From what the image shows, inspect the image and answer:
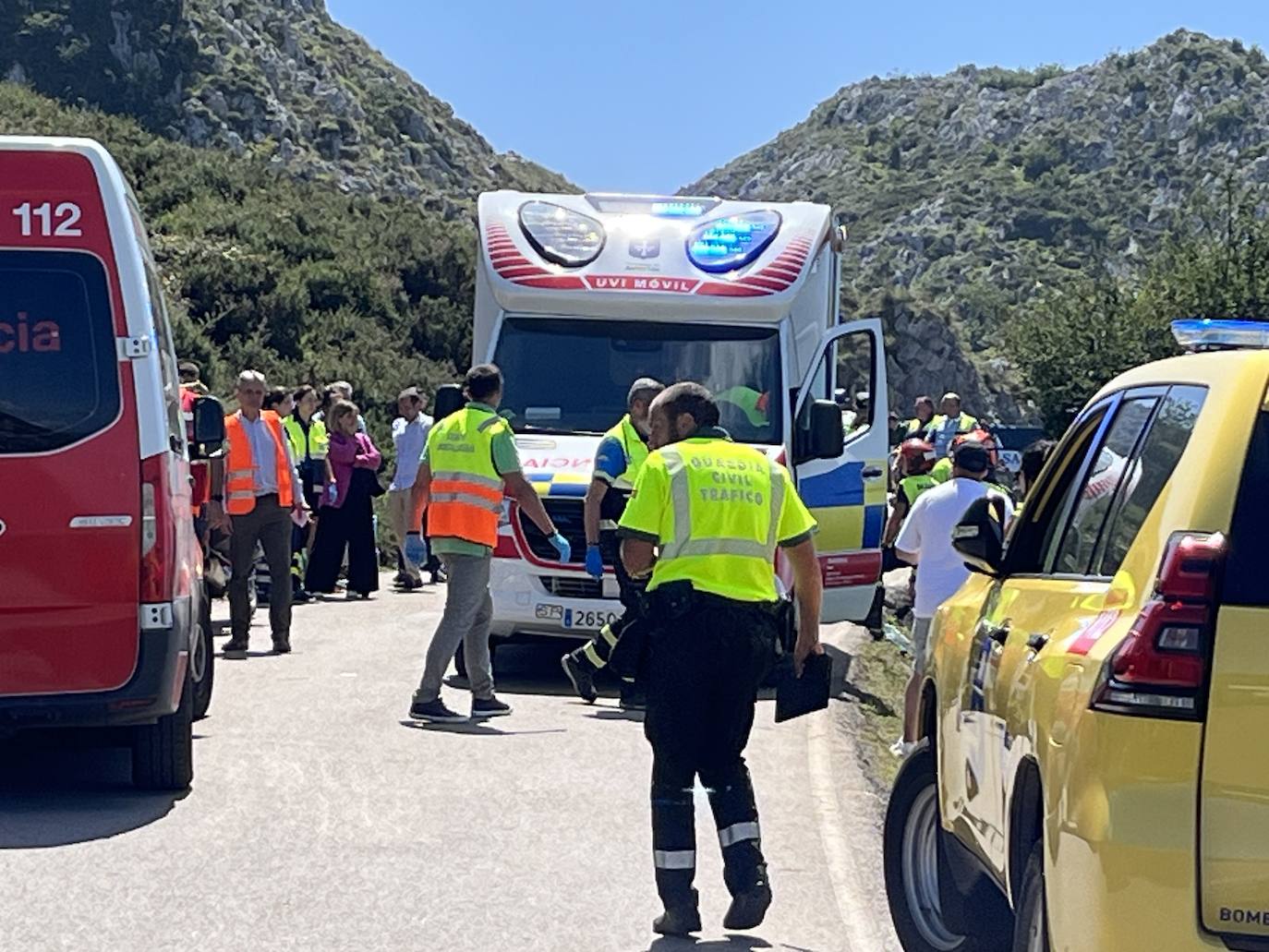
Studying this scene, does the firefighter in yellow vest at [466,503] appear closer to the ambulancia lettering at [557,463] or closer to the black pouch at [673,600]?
the ambulancia lettering at [557,463]

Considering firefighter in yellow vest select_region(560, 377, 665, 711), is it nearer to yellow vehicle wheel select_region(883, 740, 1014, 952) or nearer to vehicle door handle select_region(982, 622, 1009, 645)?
yellow vehicle wheel select_region(883, 740, 1014, 952)

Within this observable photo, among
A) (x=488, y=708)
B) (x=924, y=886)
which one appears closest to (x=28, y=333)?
(x=488, y=708)

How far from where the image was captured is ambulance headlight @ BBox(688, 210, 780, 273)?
13.7 metres

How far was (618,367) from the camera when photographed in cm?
1361

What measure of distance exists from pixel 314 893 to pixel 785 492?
2.17m

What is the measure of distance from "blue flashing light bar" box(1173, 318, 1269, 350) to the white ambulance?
25.5ft

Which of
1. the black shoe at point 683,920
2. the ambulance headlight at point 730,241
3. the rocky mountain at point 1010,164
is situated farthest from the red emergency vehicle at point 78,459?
the rocky mountain at point 1010,164

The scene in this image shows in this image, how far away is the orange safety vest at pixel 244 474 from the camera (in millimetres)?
13719

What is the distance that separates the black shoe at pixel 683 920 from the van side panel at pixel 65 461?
108 inches

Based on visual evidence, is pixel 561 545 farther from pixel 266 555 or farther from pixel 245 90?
pixel 245 90

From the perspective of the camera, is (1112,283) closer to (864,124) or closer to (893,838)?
(893,838)

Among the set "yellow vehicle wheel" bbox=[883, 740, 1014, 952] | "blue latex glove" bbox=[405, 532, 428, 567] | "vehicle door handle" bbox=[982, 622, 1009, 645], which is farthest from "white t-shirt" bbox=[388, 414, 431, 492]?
"vehicle door handle" bbox=[982, 622, 1009, 645]

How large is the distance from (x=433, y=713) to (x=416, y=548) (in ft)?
3.99

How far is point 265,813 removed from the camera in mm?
8523
